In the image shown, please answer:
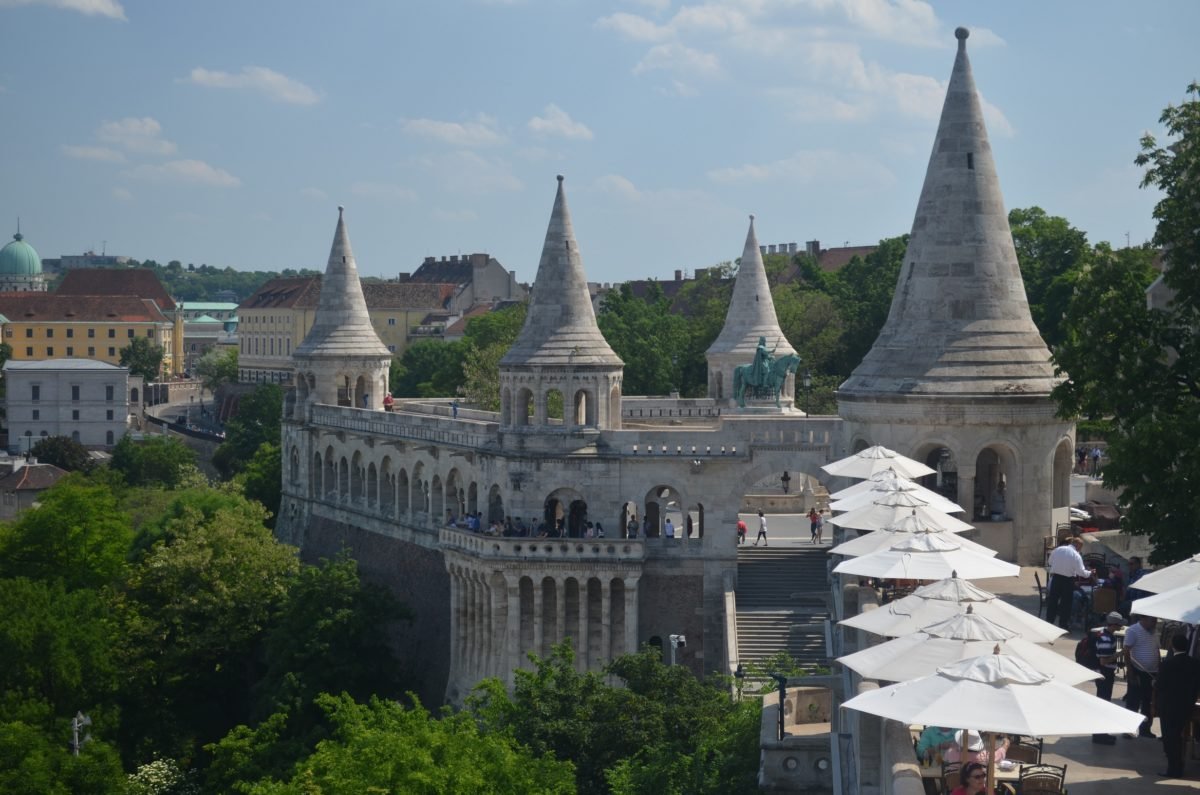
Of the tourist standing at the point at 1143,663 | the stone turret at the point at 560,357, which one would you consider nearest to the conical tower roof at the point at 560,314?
the stone turret at the point at 560,357

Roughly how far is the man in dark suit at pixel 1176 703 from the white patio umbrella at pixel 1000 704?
3.19 meters

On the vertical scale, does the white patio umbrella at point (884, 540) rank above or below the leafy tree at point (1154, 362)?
below

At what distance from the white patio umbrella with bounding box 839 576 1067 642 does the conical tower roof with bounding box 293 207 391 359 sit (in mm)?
48093

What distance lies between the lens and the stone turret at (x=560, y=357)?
1997 inches

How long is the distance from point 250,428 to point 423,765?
79.2 meters

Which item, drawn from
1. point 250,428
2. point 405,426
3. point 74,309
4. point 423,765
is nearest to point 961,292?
point 423,765

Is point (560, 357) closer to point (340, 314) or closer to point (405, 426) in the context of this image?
point (405, 426)

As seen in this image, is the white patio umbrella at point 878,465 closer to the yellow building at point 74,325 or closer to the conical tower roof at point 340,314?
the conical tower roof at point 340,314

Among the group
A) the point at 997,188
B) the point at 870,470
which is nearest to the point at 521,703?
the point at 870,470

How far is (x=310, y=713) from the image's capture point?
161 feet

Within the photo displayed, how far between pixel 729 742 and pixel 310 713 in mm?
18992

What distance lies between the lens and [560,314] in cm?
5122

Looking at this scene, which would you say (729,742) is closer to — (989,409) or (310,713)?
(989,409)

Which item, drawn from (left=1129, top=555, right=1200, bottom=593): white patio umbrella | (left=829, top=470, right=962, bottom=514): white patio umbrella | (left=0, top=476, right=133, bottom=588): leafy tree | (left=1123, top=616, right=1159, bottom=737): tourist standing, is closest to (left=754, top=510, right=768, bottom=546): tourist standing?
(left=829, top=470, right=962, bottom=514): white patio umbrella
